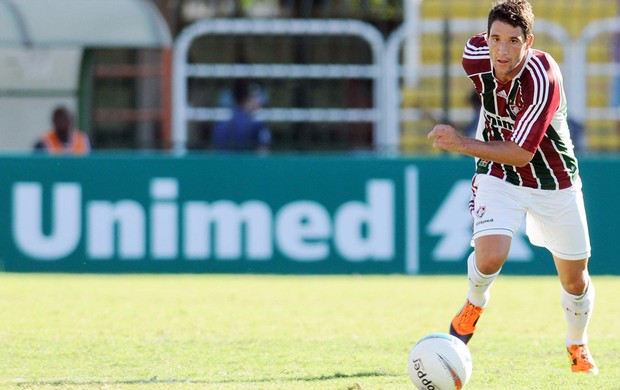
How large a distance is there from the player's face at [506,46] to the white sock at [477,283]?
43.3 inches

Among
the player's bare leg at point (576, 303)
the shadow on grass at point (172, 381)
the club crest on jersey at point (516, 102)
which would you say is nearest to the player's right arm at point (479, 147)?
the club crest on jersey at point (516, 102)

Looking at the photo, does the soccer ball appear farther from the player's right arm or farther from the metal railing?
the metal railing

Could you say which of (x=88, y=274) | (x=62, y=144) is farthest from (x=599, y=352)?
(x=62, y=144)

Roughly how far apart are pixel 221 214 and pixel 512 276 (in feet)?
10.2

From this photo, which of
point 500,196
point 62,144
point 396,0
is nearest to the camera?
point 500,196

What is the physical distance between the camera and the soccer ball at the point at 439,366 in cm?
637

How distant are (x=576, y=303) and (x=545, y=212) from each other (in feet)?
1.95

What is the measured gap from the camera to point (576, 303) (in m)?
7.47

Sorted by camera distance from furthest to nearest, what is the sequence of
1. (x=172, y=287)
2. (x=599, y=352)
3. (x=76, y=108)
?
(x=76, y=108), (x=172, y=287), (x=599, y=352)

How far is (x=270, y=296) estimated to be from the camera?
11.5 meters

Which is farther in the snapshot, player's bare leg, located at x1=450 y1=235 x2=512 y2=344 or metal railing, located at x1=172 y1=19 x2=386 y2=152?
metal railing, located at x1=172 y1=19 x2=386 y2=152

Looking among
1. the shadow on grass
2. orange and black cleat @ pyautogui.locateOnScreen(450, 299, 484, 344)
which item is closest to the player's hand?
orange and black cleat @ pyautogui.locateOnScreen(450, 299, 484, 344)

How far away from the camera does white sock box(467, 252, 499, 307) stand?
23.6 feet

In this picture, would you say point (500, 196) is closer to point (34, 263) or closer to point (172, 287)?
point (172, 287)
